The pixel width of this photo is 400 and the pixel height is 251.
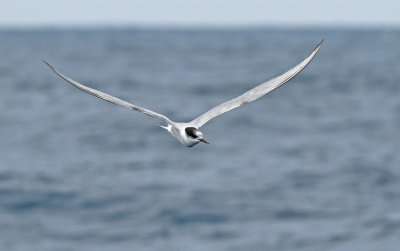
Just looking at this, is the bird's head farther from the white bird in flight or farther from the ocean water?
the ocean water

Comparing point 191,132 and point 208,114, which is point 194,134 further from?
point 208,114

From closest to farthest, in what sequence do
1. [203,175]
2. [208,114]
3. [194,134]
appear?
[194,134] → [208,114] → [203,175]

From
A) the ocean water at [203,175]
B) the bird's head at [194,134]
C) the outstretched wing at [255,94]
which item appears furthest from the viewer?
the ocean water at [203,175]

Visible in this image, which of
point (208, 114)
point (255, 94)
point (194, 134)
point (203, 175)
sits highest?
point (203, 175)

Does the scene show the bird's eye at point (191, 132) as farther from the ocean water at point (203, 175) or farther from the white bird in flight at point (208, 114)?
the ocean water at point (203, 175)

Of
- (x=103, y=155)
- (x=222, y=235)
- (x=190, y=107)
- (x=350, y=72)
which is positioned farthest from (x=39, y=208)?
(x=350, y=72)

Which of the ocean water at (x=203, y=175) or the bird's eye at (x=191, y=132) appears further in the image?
the ocean water at (x=203, y=175)

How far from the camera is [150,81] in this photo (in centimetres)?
7894

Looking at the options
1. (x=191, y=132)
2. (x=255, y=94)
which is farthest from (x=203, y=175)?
(x=191, y=132)

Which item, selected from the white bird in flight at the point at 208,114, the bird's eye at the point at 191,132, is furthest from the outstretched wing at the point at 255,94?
the bird's eye at the point at 191,132

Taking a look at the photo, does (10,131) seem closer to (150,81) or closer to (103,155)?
(103,155)

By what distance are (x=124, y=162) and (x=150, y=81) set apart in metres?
41.9

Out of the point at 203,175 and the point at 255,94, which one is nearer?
the point at 255,94

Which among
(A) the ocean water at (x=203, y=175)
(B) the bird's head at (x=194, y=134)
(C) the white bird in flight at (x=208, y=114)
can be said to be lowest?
(B) the bird's head at (x=194, y=134)
